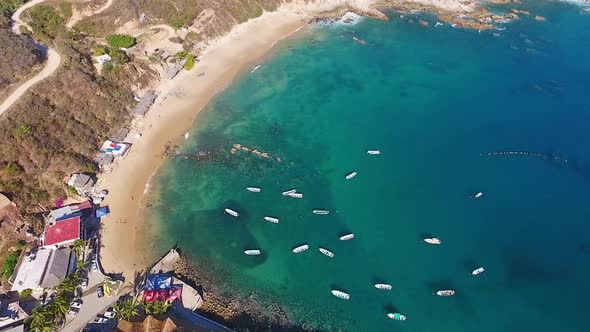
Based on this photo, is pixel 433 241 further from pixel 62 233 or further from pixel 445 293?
pixel 62 233

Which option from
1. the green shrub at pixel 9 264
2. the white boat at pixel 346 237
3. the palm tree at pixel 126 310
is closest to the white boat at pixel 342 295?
the white boat at pixel 346 237

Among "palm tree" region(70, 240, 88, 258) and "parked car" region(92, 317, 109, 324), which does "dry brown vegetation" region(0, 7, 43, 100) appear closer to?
"palm tree" region(70, 240, 88, 258)

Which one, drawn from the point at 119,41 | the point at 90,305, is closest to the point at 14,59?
the point at 119,41

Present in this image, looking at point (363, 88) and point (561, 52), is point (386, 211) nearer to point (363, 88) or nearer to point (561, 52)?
point (363, 88)

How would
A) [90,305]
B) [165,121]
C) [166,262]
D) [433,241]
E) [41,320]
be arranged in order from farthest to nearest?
[165,121] → [433,241] → [166,262] → [90,305] → [41,320]

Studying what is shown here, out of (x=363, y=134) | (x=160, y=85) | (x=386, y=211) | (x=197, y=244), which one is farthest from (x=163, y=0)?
(x=386, y=211)

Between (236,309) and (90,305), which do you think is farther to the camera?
(236,309)

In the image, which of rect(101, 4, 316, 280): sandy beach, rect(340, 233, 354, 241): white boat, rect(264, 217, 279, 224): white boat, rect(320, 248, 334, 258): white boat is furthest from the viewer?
rect(264, 217, 279, 224): white boat

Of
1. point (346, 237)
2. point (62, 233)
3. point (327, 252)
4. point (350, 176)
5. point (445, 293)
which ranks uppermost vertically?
point (62, 233)

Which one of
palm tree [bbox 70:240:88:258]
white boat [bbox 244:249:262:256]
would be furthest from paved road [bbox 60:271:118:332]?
white boat [bbox 244:249:262:256]
